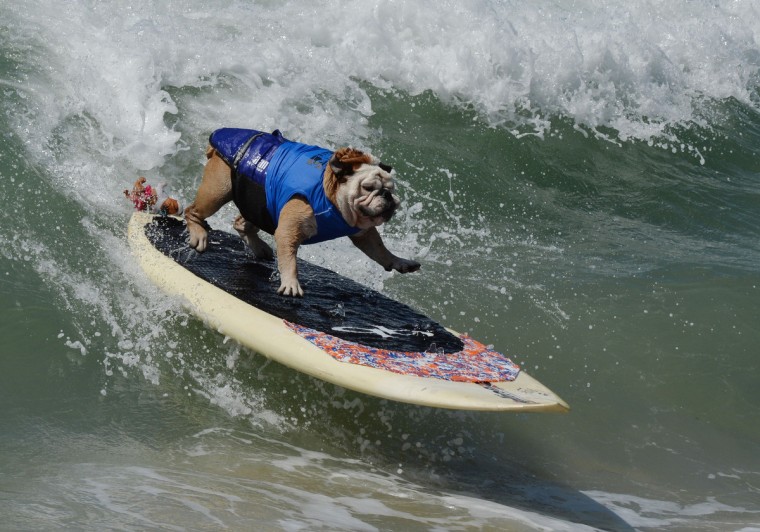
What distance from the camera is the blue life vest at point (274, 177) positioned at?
5270mm

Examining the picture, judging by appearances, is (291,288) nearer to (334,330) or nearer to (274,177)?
(334,330)

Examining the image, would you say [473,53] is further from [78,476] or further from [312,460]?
[78,476]

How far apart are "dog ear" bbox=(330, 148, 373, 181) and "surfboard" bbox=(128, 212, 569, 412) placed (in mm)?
866

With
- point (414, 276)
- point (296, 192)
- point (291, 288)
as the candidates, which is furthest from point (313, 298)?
point (414, 276)

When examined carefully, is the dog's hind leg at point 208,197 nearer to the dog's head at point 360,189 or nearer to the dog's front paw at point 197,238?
the dog's front paw at point 197,238

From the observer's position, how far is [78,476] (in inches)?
159

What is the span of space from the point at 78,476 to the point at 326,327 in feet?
5.45

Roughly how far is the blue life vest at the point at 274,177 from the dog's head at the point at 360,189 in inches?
3.5

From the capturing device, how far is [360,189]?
5031 mm

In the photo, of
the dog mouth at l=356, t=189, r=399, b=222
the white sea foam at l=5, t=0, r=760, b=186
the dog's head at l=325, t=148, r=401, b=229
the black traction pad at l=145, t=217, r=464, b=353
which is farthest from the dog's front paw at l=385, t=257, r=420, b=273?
the white sea foam at l=5, t=0, r=760, b=186

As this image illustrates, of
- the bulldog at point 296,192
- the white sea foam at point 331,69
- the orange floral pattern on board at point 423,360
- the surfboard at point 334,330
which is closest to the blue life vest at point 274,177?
the bulldog at point 296,192

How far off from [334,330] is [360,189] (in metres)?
0.81

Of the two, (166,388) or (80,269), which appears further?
(80,269)

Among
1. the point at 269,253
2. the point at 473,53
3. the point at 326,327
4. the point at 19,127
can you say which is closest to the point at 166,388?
the point at 326,327
